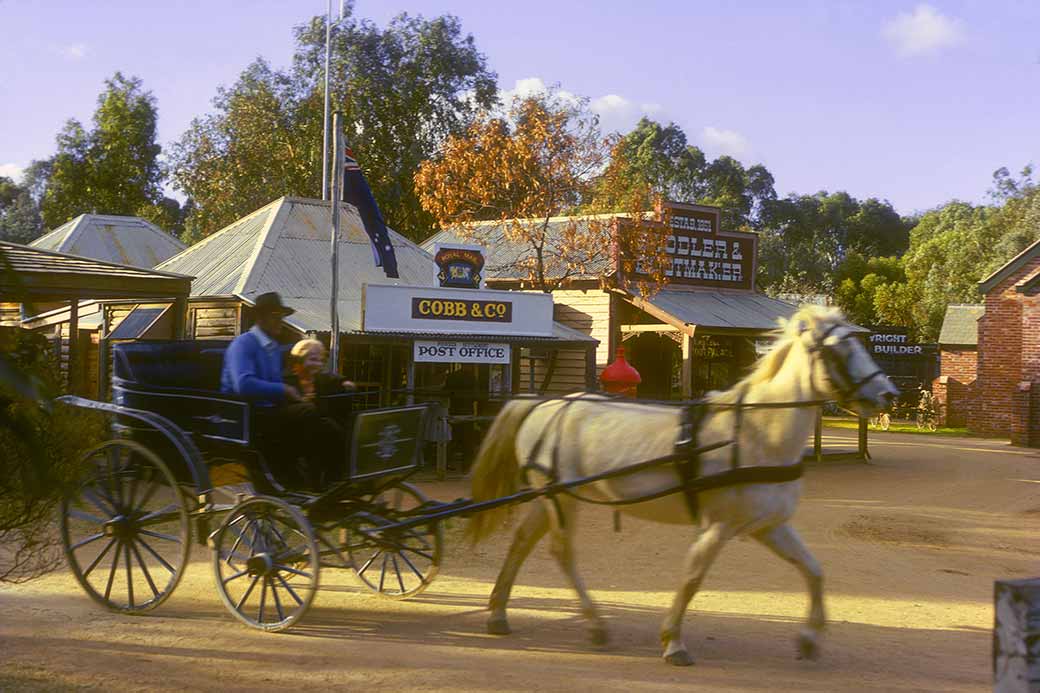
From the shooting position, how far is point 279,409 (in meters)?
7.54

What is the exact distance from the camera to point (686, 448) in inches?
264

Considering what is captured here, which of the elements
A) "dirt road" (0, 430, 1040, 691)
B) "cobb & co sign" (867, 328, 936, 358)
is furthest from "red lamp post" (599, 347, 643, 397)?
"cobb & co sign" (867, 328, 936, 358)

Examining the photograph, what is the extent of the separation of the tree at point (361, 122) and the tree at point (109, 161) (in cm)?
647

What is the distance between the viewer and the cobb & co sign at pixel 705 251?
25625mm

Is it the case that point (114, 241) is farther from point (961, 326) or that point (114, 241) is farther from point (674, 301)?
point (961, 326)

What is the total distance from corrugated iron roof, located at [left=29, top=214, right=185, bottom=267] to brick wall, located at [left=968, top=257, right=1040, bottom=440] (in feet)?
76.0

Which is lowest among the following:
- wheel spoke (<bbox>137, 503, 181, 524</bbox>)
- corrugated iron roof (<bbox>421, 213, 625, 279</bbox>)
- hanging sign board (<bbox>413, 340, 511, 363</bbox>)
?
wheel spoke (<bbox>137, 503, 181, 524</bbox>)

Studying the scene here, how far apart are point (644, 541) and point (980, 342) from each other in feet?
70.5

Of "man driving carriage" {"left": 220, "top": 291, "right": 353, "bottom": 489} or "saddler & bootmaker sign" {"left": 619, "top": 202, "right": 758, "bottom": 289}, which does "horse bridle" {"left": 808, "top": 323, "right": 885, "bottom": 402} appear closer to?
"man driving carriage" {"left": 220, "top": 291, "right": 353, "bottom": 489}

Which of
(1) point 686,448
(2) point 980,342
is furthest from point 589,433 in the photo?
(2) point 980,342

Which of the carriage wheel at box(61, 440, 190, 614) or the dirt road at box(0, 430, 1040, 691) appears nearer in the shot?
the dirt road at box(0, 430, 1040, 691)

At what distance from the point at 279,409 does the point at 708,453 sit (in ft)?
9.72

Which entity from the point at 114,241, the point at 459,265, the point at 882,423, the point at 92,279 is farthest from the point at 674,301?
the point at 114,241

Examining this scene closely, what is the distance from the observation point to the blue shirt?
7.45 metres
